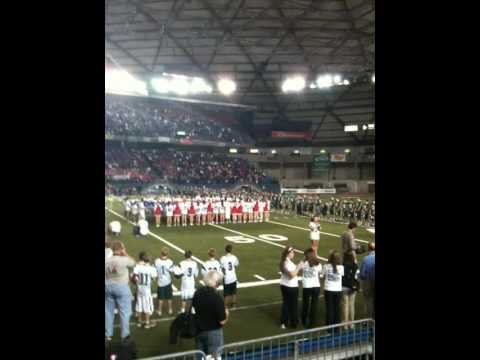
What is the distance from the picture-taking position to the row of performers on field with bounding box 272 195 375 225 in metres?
18.3

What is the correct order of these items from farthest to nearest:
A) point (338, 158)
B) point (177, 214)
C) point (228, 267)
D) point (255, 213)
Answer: point (338, 158)
point (255, 213)
point (177, 214)
point (228, 267)

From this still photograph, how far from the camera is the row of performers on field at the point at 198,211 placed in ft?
53.8

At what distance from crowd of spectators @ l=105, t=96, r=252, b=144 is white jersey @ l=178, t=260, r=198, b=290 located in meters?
28.4

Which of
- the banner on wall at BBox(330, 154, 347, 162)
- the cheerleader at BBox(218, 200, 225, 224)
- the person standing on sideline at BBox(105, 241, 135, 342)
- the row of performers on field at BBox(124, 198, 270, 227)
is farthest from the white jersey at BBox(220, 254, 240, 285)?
the banner on wall at BBox(330, 154, 347, 162)

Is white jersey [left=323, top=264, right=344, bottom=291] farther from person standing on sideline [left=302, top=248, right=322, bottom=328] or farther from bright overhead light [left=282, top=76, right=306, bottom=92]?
bright overhead light [left=282, top=76, right=306, bottom=92]

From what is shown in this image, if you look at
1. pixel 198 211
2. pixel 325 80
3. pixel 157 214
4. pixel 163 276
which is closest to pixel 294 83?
pixel 325 80

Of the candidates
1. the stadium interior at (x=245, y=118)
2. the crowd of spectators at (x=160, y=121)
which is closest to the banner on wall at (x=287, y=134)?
the stadium interior at (x=245, y=118)

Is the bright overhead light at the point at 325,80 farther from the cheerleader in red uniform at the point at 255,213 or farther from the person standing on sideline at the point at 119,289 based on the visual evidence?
the person standing on sideline at the point at 119,289

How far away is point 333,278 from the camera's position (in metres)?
6.39

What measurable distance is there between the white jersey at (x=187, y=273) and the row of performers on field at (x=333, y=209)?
39.6 ft

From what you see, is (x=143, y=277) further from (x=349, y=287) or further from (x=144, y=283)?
(x=349, y=287)

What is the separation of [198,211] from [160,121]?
2262 centimetres
